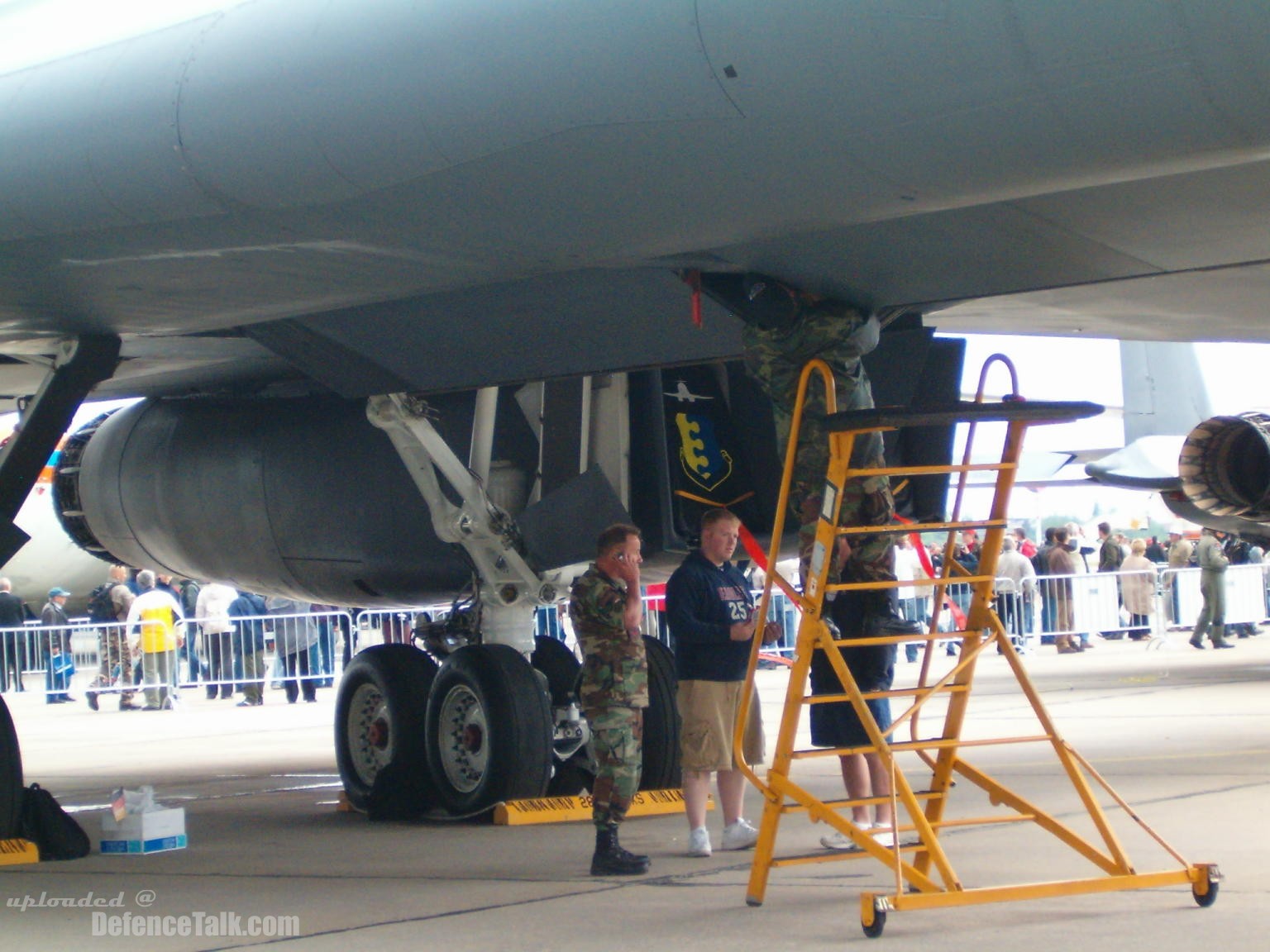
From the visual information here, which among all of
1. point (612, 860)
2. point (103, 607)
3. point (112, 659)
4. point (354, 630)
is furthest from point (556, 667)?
point (103, 607)

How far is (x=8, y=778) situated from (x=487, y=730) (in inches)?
91.7

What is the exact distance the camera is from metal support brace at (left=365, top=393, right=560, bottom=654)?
8406 mm

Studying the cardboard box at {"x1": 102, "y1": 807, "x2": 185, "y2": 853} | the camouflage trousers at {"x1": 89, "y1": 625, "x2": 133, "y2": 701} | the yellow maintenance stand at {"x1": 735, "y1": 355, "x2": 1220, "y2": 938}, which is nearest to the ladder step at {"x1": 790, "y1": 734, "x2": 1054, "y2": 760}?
the yellow maintenance stand at {"x1": 735, "y1": 355, "x2": 1220, "y2": 938}

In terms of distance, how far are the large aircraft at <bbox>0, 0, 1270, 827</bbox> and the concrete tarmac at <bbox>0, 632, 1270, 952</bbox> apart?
100cm

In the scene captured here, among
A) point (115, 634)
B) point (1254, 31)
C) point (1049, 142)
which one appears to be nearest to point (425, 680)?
point (1049, 142)

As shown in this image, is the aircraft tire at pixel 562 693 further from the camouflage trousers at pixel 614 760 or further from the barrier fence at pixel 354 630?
the barrier fence at pixel 354 630

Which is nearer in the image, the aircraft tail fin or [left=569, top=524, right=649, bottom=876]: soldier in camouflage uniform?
[left=569, top=524, right=649, bottom=876]: soldier in camouflage uniform

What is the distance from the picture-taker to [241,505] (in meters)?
9.63

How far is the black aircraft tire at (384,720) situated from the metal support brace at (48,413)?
2.53 meters

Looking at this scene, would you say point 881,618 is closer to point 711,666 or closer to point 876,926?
point 711,666

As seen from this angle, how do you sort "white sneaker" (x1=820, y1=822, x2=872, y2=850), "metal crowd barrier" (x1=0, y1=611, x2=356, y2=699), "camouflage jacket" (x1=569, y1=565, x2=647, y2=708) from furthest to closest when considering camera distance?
Result: "metal crowd barrier" (x1=0, y1=611, x2=356, y2=699) → "white sneaker" (x1=820, y1=822, x2=872, y2=850) → "camouflage jacket" (x1=569, y1=565, x2=647, y2=708)

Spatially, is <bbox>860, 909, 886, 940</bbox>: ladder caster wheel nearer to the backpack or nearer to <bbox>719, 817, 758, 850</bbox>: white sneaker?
<bbox>719, 817, 758, 850</bbox>: white sneaker

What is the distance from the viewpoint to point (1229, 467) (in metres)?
11.4

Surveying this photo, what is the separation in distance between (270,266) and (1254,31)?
3441mm
